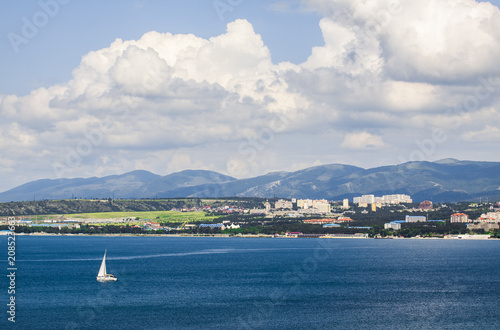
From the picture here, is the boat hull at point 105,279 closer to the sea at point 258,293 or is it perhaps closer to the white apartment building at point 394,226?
the sea at point 258,293

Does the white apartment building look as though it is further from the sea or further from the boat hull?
the boat hull

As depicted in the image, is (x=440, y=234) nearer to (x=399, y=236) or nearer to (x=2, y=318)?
(x=399, y=236)

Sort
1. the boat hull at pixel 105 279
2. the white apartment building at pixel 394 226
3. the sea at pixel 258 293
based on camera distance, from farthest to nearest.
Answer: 1. the white apartment building at pixel 394 226
2. the boat hull at pixel 105 279
3. the sea at pixel 258 293

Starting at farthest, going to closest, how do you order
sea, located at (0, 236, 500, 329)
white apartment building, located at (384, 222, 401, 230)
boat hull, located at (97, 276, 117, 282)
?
white apartment building, located at (384, 222, 401, 230), boat hull, located at (97, 276, 117, 282), sea, located at (0, 236, 500, 329)

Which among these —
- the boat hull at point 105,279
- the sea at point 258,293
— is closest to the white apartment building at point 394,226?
the sea at point 258,293

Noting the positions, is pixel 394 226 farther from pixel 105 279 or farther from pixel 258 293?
pixel 258 293

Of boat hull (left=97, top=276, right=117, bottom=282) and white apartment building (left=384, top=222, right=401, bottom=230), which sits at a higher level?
white apartment building (left=384, top=222, right=401, bottom=230)

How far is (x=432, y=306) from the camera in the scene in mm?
57438

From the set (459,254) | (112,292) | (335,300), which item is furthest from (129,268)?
(459,254)

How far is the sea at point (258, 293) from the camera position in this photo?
5116 centimetres

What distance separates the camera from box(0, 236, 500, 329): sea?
51156mm

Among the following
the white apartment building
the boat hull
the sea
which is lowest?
the sea

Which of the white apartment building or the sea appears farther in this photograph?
the white apartment building

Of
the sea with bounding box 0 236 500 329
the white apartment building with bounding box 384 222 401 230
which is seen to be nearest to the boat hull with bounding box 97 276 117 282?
the sea with bounding box 0 236 500 329
